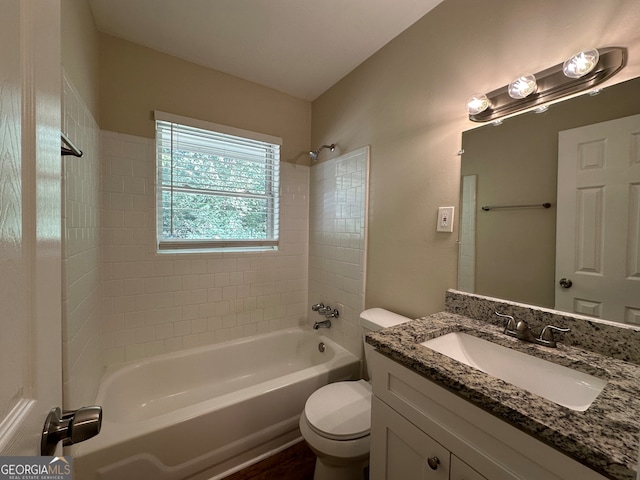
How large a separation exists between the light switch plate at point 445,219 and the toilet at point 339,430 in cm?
64

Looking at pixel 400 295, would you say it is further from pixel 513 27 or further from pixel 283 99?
pixel 283 99

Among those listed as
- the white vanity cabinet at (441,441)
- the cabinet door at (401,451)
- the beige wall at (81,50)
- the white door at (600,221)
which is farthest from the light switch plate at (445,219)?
the beige wall at (81,50)

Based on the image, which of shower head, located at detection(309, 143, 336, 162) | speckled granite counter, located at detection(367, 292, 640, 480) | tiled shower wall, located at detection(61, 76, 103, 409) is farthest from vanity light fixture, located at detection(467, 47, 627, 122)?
tiled shower wall, located at detection(61, 76, 103, 409)

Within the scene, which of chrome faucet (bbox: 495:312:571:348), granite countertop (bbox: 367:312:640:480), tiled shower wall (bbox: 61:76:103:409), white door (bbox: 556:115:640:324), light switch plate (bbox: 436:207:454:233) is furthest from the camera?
light switch plate (bbox: 436:207:454:233)

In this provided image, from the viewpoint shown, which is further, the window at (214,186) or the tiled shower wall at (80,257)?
the window at (214,186)

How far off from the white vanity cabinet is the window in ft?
5.32

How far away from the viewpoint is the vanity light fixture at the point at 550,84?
863 millimetres

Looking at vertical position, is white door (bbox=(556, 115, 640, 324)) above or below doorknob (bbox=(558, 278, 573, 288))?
above

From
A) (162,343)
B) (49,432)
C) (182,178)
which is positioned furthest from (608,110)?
(162,343)

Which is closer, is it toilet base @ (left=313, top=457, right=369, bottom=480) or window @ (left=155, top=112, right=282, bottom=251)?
toilet base @ (left=313, top=457, right=369, bottom=480)

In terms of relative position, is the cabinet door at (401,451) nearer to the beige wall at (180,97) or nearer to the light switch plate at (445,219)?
the light switch plate at (445,219)

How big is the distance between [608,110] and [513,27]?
21.2 inches

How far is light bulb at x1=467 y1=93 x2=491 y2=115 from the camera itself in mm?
1151

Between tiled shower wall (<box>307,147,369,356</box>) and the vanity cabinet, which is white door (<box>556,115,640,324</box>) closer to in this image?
the vanity cabinet
